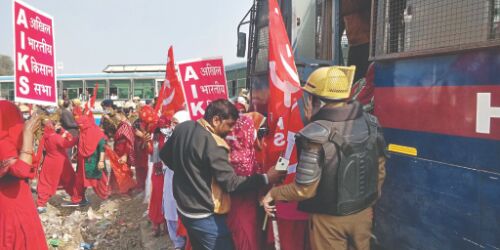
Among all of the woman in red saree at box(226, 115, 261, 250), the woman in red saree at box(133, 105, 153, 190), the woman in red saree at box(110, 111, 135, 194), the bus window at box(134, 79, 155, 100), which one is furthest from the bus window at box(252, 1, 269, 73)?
the bus window at box(134, 79, 155, 100)

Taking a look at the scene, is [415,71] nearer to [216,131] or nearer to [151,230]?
[216,131]

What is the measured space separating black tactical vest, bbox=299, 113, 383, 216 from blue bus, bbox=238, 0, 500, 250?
14.8 inches

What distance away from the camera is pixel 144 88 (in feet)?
57.1

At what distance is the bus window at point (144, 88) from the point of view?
17359 mm

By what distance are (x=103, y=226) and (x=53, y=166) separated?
173 centimetres

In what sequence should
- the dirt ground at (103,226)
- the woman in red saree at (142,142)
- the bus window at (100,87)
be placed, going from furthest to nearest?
1. the bus window at (100,87)
2. the woman in red saree at (142,142)
3. the dirt ground at (103,226)

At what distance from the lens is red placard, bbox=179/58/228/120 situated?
3.96 meters

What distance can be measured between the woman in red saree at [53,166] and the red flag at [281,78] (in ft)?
16.6

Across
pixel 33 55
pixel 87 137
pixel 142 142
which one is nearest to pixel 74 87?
pixel 87 137

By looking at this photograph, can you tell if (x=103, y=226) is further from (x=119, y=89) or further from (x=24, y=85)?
(x=119, y=89)

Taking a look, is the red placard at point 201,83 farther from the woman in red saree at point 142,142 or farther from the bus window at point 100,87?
the bus window at point 100,87

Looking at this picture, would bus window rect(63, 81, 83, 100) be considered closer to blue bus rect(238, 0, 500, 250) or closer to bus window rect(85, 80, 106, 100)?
bus window rect(85, 80, 106, 100)

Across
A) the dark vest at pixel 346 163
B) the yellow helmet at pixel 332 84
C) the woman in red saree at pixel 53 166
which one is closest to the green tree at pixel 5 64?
the woman in red saree at pixel 53 166

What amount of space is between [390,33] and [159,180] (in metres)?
3.59
